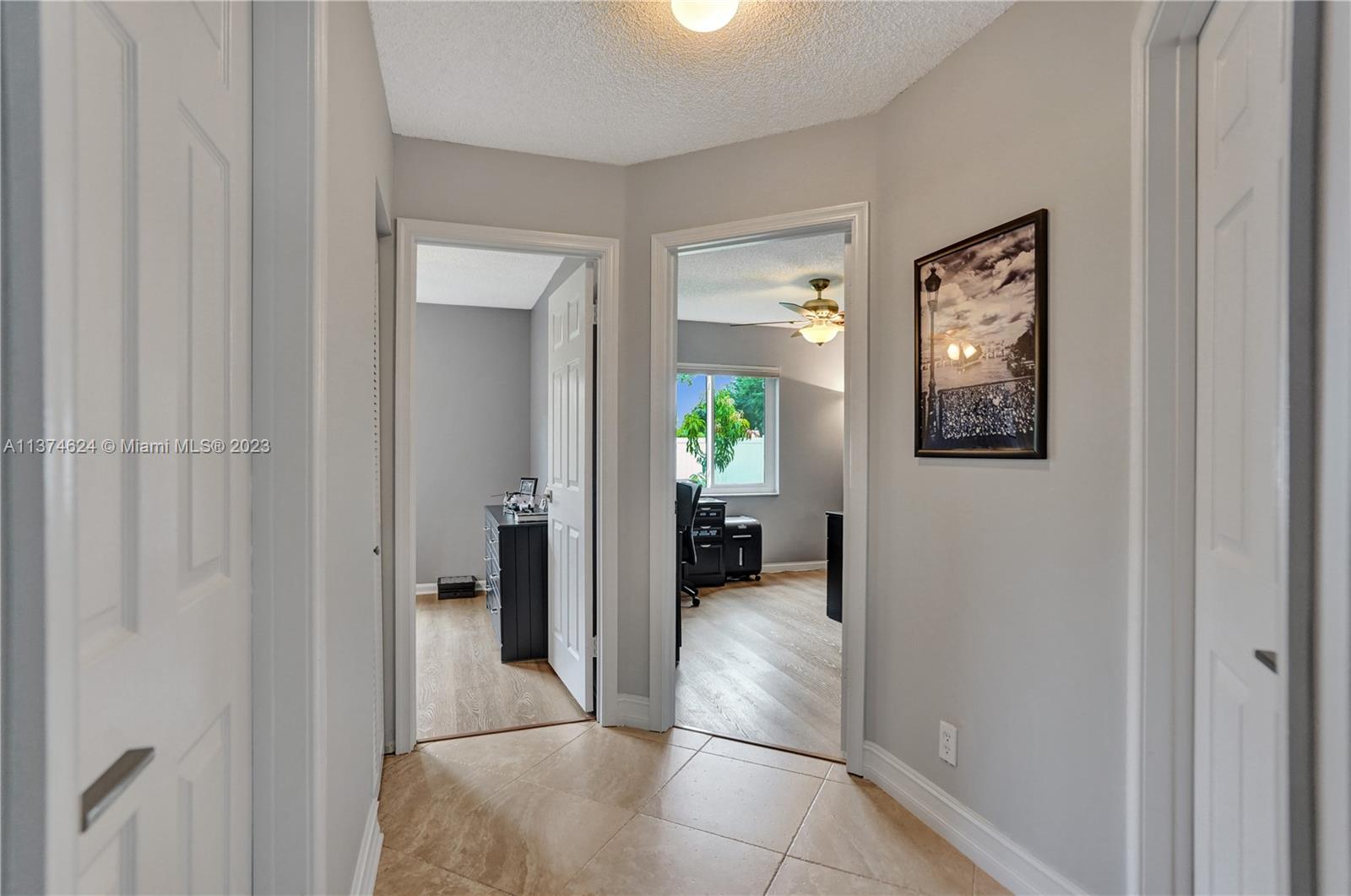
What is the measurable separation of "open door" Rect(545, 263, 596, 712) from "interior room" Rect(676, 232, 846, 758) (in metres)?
0.57

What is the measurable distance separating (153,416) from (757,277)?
4415 mm

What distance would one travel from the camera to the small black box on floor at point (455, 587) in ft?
17.6

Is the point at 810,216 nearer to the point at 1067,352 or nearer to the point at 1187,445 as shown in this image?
the point at 1067,352

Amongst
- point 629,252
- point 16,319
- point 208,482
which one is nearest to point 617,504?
point 629,252

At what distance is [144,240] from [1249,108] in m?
1.67

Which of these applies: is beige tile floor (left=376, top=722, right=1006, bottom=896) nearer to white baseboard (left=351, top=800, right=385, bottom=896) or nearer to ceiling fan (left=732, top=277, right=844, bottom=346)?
white baseboard (left=351, top=800, right=385, bottom=896)

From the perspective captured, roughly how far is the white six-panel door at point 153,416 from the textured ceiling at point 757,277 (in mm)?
2856

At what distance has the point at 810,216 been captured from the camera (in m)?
2.52

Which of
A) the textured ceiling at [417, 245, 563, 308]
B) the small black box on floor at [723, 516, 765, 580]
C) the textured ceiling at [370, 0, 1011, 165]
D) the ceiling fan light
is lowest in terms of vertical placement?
the small black box on floor at [723, 516, 765, 580]

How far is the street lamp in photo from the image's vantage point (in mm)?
2115

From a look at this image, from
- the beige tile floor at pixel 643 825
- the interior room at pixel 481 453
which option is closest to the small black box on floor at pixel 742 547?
the interior room at pixel 481 453

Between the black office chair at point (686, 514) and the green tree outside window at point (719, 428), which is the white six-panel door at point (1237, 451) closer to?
the black office chair at point (686, 514)

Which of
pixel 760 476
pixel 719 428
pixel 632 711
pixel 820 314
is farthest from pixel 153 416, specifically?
pixel 760 476

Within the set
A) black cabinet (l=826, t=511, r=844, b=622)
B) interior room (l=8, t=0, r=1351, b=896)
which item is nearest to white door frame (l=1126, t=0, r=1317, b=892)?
interior room (l=8, t=0, r=1351, b=896)
